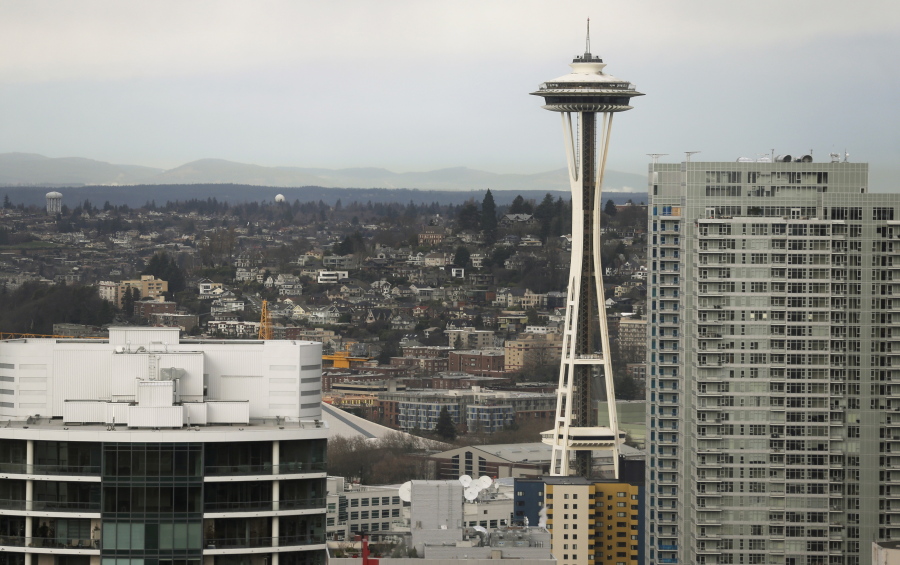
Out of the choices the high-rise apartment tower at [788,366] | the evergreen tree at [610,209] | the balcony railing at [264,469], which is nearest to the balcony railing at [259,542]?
the balcony railing at [264,469]

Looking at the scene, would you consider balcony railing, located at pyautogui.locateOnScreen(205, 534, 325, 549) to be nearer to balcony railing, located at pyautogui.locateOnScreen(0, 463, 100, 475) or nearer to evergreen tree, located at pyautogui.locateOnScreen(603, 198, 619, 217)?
balcony railing, located at pyautogui.locateOnScreen(0, 463, 100, 475)

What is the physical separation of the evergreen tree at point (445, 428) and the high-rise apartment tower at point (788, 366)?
201 ft

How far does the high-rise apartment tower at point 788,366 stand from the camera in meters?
67.4

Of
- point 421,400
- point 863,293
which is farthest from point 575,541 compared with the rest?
point 421,400

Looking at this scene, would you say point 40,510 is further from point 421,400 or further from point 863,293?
point 421,400

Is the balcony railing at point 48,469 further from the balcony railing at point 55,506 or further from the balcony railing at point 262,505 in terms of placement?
the balcony railing at point 262,505

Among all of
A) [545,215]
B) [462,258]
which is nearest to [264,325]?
[462,258]

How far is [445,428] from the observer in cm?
13275

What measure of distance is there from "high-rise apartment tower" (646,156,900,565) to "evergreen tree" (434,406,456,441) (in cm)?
6123

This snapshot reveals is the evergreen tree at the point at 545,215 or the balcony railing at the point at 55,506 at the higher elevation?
the evergreen tree at the point at 545,215

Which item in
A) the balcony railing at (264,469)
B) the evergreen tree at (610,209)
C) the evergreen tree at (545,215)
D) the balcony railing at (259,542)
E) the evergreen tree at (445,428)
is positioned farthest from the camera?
the evergreen tree at (545,215)

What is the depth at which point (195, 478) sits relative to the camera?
28.4 m

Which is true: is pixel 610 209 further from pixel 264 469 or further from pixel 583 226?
pixel 264 469

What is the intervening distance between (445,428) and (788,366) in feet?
215
